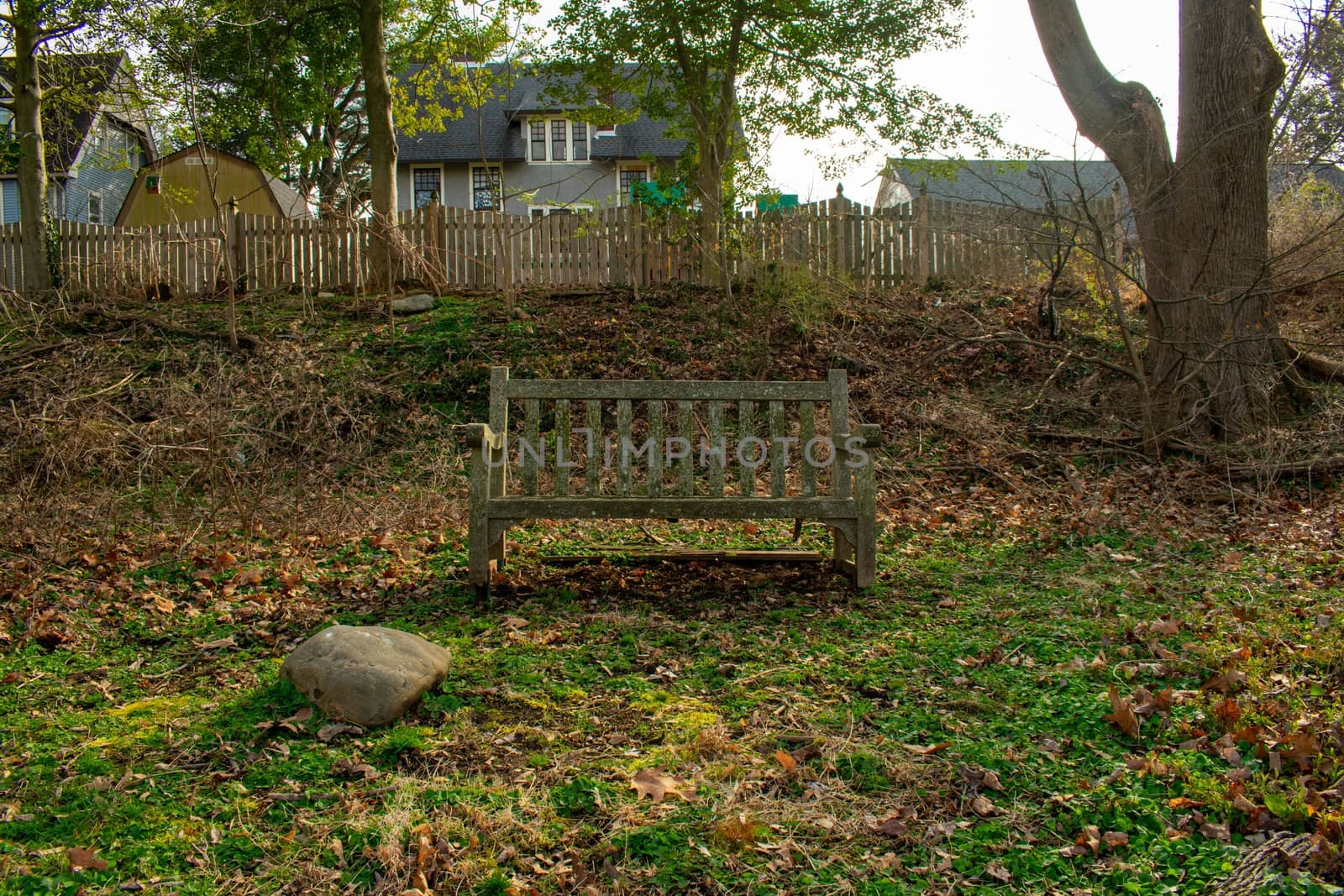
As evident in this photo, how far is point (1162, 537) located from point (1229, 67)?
4.70 m

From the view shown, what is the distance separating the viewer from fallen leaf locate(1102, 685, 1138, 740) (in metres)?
3.00

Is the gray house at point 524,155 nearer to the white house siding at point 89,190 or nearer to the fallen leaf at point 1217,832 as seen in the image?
the white house siding at point 89,190

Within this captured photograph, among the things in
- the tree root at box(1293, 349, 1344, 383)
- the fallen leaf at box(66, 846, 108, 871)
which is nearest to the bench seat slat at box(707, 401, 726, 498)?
the fallen leaf at box(66, 846, 108, 871)

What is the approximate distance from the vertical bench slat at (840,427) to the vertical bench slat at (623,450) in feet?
3.75

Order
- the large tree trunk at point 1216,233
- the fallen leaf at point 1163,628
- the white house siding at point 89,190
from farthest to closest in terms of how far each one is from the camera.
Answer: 1. the white house siding at point 89,190
2. the large tree trunk at point 1216,233
3. the fallen leaf at point 1163,628

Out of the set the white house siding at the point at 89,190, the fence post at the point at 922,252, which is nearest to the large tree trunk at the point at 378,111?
the fence post at the point at 922,252

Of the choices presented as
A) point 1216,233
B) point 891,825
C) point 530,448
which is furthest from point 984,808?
point 1216,233

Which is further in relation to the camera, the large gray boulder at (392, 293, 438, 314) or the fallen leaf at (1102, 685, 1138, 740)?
the large gray boulder at (392, 293, 438, 314)

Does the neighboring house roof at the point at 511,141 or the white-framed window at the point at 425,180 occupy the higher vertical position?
the neighboring house roof at the point at 511,141

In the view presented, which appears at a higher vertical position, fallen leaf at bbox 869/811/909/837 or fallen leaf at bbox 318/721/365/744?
fallen leaf at bbox 318/721/365/744

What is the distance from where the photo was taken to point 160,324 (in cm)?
1129

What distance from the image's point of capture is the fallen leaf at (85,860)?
2316 mm

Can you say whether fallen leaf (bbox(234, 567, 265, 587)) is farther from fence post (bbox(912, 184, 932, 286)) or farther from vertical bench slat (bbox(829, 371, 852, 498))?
fence post (bbox(912, 184, 932, 286))

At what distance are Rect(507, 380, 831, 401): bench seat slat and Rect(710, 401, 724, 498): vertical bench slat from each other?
9 centimetres
